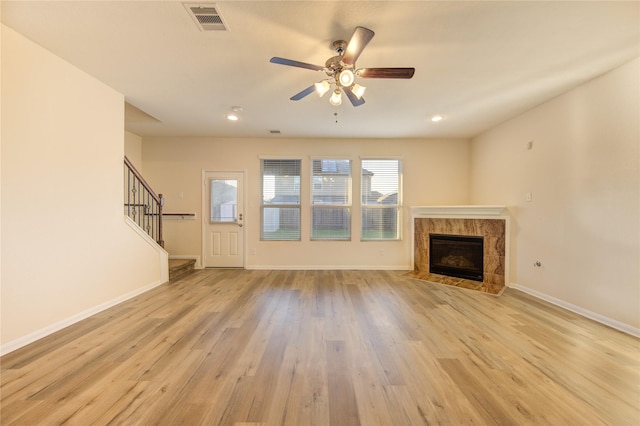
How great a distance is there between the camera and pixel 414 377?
5.91 feet

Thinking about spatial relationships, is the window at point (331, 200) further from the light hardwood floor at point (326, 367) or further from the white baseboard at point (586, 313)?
the white baseboard at point (586, 313)

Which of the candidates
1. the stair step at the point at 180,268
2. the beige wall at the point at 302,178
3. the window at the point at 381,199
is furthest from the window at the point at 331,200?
the stair step at the point at 180,268

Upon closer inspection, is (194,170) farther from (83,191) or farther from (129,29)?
(129,29)

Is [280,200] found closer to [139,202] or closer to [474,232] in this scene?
[139,202]

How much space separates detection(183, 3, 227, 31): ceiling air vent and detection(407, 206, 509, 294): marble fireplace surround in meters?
4.21

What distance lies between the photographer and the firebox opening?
4.38 meters

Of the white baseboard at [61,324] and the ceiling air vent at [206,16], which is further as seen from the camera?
the white baseboard at [61,324]

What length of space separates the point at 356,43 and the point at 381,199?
3.71 m

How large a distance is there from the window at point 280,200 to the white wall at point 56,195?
95.7 inches

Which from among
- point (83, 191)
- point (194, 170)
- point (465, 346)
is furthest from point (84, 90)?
point (465, 346)

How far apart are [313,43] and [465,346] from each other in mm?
3006

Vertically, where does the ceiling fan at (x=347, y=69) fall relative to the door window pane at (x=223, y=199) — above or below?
above

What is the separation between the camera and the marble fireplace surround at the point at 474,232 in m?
4.09

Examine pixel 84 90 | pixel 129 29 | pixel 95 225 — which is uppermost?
pixel 129 29
